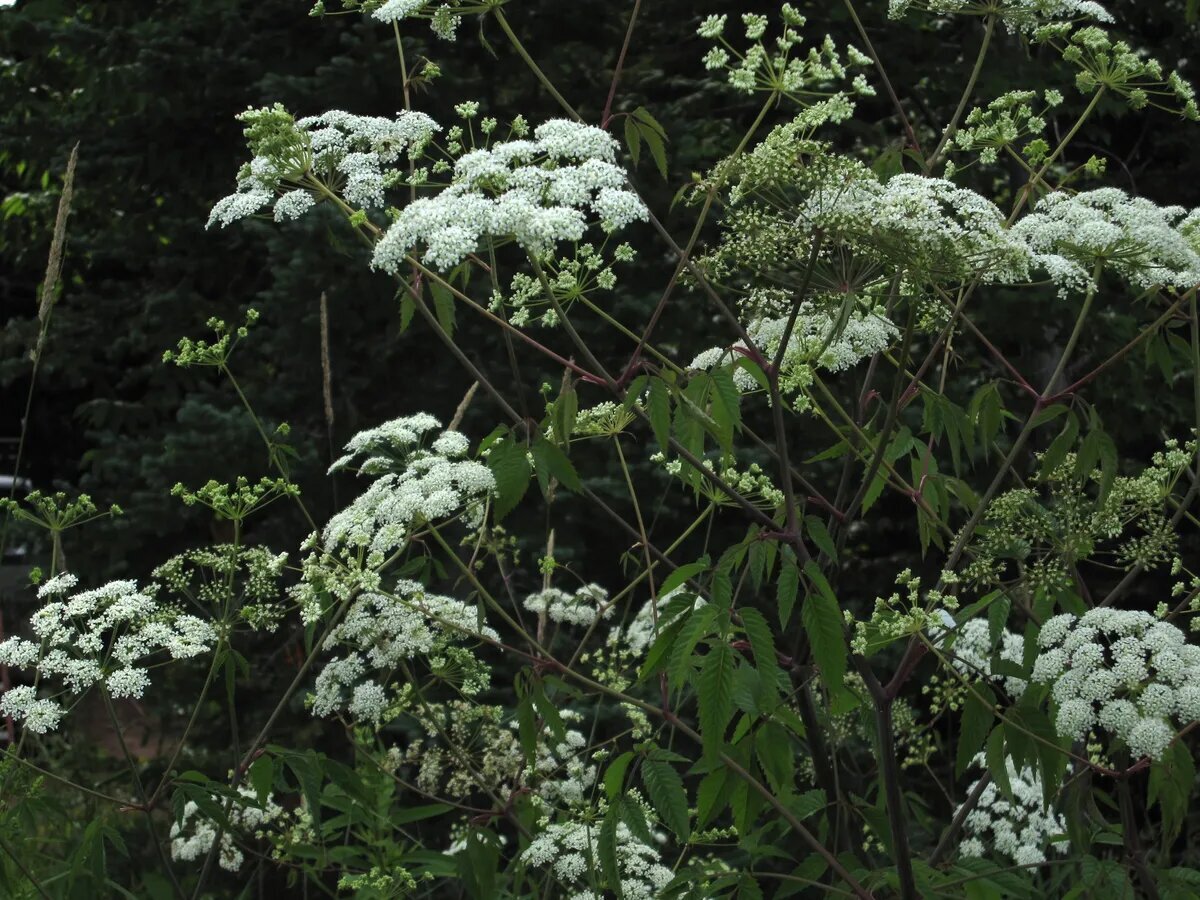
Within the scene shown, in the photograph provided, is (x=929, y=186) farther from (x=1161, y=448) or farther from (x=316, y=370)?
(x=1161, y=448)

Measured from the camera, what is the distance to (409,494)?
10.6 ft

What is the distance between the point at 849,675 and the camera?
4340 millimetres

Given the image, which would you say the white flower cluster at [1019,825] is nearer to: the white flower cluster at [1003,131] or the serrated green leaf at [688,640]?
the white flower cluster at [1003,131]

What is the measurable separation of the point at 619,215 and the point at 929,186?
2.13ft

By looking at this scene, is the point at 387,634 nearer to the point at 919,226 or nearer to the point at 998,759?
the point at 998,759

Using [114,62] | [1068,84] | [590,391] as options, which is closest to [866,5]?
[1068,84]

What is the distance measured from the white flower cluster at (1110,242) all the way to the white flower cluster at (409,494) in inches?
52.9

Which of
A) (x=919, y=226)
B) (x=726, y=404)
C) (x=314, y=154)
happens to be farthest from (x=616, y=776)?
(x=314, y=154)

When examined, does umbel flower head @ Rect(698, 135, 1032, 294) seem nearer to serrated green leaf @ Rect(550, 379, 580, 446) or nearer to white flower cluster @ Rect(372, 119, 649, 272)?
white flower cluster @ Rect(372, 119, 649, 272)

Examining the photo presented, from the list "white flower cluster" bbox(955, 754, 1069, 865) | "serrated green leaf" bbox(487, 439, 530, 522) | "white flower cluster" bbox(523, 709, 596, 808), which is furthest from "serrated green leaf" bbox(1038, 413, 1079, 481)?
"white flower cluster" bbox(955, 754, 1069, 865)

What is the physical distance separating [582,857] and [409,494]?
44.5 inches

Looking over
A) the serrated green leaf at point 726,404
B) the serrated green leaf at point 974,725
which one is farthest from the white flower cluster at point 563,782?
the serrated green leaf at point 726,404

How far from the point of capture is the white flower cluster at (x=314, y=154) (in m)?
2.88

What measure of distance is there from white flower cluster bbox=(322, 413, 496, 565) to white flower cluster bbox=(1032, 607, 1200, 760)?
129 centimetres
